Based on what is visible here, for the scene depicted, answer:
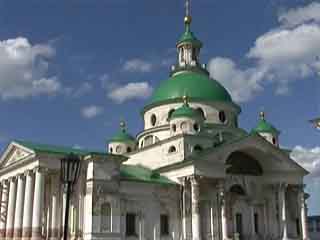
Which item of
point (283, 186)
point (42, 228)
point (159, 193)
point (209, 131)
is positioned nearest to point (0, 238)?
point (42, 228)

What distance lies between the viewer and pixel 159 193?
42250mm

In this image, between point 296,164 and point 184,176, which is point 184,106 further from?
point 296,164

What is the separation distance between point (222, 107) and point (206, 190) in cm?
1096

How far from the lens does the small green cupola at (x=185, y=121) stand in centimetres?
4509

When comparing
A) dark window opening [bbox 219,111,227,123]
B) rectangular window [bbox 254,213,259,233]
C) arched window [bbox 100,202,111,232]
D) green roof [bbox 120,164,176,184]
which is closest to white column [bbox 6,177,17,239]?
arched window [bbox 100,202,111,232]

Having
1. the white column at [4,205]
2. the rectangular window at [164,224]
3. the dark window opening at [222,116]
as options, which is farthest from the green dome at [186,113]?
the white column at [4,205]

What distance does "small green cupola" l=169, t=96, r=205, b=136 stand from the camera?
148 ft

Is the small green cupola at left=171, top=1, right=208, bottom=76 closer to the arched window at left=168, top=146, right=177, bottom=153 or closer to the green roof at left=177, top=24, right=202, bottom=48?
the green roof at left=177, top=24, right=202, bottom=48

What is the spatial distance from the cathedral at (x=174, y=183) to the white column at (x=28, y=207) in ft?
0.25

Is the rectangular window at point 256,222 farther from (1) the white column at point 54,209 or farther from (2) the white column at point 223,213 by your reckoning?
(1) the white column at point 54,209

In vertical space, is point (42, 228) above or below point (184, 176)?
below

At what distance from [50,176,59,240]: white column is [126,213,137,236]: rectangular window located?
559 cm

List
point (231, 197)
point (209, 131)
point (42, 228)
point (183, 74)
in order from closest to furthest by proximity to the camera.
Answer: point (42, 228) → point (231, 197) → point (209, 131) → point (183, 74)

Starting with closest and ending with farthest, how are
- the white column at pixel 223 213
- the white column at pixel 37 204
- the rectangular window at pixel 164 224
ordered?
the white column at pixel 37 204 → the white column at pixel 223 213 → the rectangular window at pixel 164 224
